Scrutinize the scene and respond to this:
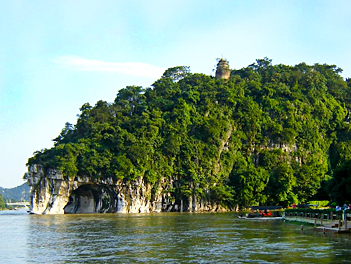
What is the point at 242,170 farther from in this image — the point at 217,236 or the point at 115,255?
the point at 115,255

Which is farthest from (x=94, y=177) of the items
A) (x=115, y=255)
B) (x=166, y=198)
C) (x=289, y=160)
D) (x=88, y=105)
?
(x=115, y=255)

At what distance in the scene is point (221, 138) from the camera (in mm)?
99188

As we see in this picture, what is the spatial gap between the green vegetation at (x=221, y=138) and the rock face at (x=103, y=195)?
1417 millimetres

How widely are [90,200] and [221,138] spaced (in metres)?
28.0

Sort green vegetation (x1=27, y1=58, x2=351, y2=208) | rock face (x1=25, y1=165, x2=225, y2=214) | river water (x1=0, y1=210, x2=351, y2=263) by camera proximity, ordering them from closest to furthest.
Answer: river water (x1=0, y1=210, x2=351, y2=263), rock face (x1=25, y1=165, x2=225, y2=214), green vegetation (x1=27, y1=58, x2=351, y2=208)

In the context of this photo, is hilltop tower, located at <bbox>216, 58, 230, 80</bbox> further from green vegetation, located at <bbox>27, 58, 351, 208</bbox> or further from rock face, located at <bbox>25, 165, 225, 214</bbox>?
rock face, located at <bbox>25, 165, 225, 214</bbox>

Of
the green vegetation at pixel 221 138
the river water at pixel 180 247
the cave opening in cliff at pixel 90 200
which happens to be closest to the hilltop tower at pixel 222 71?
the green vegetation at pixel 221 138

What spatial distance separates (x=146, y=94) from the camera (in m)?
111

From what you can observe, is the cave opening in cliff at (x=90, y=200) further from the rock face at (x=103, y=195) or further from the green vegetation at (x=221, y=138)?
the green vegetation at (x=221, y=138)

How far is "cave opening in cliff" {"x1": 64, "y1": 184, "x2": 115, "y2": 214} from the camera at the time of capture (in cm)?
9194

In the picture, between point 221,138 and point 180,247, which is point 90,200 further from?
point 180,247

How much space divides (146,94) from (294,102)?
32.0 m

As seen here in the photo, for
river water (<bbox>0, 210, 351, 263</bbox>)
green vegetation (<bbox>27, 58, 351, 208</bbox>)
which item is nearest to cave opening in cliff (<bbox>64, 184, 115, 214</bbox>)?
green vegetation (<bbox>27, 58, 351, 208</bbox>)

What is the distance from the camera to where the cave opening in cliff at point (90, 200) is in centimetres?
9194
